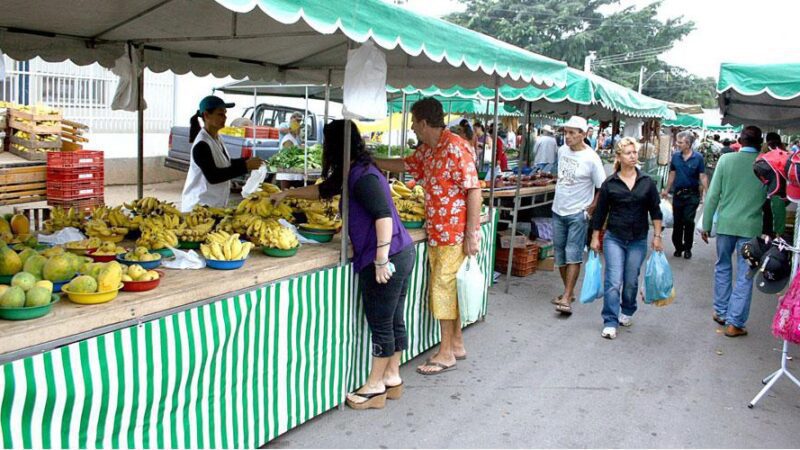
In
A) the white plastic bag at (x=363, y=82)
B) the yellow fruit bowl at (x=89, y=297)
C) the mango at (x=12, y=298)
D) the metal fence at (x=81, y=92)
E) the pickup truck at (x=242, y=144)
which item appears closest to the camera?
the mango at (x=12, y=298)

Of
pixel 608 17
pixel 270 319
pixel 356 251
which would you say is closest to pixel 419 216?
pixel 356 251

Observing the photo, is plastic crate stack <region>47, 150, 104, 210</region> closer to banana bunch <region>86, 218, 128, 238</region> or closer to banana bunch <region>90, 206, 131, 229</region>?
banana bunch <region>90, 206, 131, 229</region>

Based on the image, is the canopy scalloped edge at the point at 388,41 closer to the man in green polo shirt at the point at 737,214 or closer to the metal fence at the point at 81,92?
the man in green polo shirt at the point at 737,214

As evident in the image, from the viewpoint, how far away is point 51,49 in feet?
17.1

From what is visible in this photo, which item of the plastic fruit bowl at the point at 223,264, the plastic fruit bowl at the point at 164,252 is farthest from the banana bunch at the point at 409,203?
the plastic fruit bowl at the point at 164,252

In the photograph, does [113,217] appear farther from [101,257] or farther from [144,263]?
[144,263]

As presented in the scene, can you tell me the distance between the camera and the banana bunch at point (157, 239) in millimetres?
3609

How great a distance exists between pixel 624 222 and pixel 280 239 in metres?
3.50

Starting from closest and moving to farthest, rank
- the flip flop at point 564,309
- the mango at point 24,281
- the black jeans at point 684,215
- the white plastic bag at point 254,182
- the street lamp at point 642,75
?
the mango at point 24,281, the white plastic bag at point 254,182, the flip flop at point 564,309, the black jeans at point 684,215, the street lamp at point 642,75

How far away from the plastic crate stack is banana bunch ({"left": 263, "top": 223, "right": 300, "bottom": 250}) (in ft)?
19.4

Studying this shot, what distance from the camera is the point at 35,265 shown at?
2.92 meters

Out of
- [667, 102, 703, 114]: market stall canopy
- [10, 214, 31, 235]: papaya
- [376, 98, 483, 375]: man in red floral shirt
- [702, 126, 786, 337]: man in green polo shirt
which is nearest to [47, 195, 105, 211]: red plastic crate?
[10, 214, 31, 235]: papaya

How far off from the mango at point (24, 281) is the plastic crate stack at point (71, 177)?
22.1ft

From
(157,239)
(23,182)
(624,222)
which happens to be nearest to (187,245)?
(157,239)
